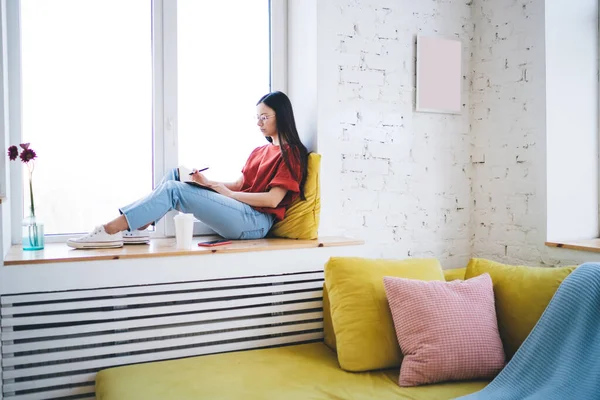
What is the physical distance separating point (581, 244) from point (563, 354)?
111 centimetres

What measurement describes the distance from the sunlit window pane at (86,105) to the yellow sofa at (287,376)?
98cm

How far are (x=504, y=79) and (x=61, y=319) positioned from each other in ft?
8.21

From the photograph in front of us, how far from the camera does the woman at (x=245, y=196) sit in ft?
7.18

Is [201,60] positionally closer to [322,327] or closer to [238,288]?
[238,288]

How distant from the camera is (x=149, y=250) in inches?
81.7

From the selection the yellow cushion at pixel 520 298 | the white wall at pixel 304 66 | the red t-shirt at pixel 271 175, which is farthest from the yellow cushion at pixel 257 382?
the white wall at pixel 304 66

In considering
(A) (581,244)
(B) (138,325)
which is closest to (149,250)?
(B) (138,325)

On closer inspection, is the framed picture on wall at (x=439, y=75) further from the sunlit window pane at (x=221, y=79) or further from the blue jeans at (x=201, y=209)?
the blue jeans at (x=201, y=209)

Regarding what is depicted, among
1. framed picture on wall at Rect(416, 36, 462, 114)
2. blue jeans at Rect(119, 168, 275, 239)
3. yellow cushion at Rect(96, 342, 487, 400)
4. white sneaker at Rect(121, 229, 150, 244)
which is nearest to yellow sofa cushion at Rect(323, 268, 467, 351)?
yellow cushion at Rect(96, 342, 487, 400)

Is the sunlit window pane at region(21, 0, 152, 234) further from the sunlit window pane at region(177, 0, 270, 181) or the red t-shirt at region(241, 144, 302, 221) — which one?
the red t-shirt at region(241, 144, 302, 221)

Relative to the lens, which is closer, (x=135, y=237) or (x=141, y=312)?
(x=141, y=312)

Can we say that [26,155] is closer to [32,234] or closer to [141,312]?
[32,234]

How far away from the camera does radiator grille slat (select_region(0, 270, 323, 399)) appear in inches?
71.6

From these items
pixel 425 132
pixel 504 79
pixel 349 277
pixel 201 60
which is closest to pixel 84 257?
pixel 349 277
